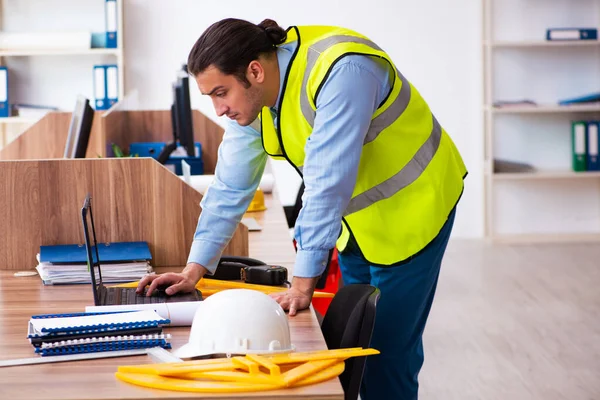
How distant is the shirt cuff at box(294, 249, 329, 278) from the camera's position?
1741mm

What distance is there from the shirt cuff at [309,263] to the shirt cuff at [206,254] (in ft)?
0.97

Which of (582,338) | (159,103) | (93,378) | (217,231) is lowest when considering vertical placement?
(582,338)

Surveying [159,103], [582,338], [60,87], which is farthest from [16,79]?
[582,338]

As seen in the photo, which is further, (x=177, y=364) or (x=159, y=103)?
(x=159, y=103)

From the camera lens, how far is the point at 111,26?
5.74 metres

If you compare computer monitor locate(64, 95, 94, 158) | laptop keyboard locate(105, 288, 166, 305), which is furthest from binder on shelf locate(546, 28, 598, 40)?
laptop keyboard locate(105, 288, 166, 305)

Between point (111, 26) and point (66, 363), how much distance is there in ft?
15.1

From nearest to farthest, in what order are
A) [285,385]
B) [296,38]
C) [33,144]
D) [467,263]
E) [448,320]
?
[285,385] → [296,38] → [33,144] → [448,320] → [467,263]

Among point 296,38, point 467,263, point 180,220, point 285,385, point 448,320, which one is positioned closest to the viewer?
point 285,385

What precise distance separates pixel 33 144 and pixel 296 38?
2202mm

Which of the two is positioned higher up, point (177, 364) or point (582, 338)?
point (177, 364)

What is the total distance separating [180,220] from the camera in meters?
2.22

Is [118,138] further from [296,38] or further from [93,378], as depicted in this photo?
[93,378]

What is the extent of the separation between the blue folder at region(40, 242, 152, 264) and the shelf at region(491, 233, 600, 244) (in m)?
4.32
